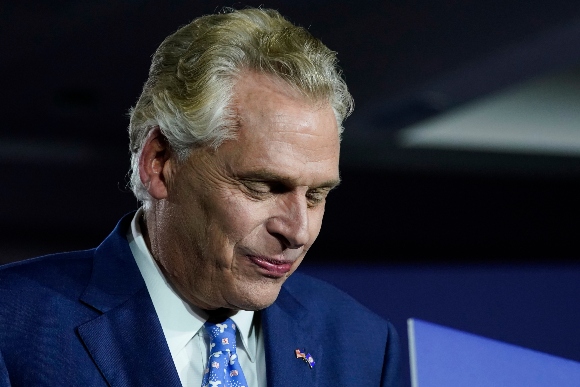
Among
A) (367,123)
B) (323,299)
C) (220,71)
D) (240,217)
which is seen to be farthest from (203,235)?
(367,123)

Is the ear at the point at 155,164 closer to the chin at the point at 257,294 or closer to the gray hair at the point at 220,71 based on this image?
the gray hair at the point at 220,71

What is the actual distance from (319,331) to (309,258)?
1985 mm

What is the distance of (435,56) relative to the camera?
3.88m

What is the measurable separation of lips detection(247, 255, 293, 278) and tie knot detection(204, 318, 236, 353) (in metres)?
0.19

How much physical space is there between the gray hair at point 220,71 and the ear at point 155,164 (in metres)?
0.02

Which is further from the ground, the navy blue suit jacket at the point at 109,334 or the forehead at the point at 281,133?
the forehead at the point at 281,133

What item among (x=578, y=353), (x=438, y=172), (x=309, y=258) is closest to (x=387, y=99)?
(x=438, y=172)

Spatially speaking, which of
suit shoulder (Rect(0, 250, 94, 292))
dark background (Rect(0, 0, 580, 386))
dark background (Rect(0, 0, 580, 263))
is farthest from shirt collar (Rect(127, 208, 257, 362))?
dark background (Rect(0, 0, 580, 263))

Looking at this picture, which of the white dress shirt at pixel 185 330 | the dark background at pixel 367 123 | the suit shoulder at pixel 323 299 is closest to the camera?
the white dress shirt at pixel 185 330

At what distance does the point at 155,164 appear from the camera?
69.4 inches

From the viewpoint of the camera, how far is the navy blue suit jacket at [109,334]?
5.26 feet

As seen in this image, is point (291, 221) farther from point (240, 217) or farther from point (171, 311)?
point (171, 311)

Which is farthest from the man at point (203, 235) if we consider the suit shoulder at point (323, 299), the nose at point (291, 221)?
the suit shoulder at point (323, 299)

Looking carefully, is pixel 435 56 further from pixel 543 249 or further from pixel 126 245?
pixel 126 245
